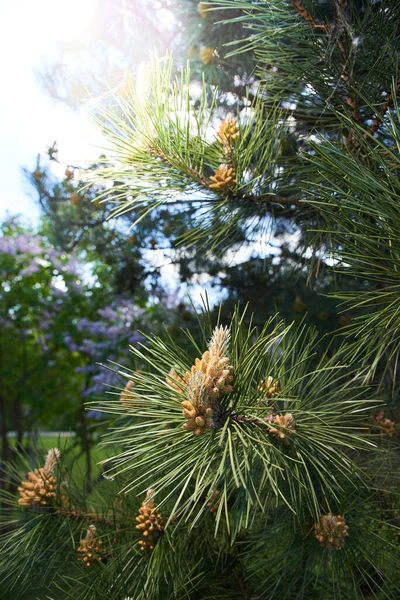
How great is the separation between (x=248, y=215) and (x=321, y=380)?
32 centimetres

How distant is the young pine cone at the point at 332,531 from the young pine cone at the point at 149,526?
25 centimetres

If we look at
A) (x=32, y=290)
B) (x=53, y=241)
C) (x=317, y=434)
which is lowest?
(x=317, y=434)

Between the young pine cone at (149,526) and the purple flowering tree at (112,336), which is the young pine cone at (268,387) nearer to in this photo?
the young pine cone at (149,526)

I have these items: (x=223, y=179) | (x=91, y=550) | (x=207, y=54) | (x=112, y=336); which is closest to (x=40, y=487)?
(x=91, y=550)

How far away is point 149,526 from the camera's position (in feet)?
2.70

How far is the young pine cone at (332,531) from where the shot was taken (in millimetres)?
708

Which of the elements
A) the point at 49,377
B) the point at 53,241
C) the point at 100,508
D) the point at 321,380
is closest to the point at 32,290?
the point at 49,377

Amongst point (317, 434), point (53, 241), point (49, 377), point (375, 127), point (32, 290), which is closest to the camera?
point (317, 434)

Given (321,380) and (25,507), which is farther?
(25,507)

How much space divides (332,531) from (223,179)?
1.72 ft

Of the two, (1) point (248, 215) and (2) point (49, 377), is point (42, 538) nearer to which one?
(1) point (248, 215)

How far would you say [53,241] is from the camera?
8.00 feet

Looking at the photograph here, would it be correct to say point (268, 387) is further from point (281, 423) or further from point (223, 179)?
point (223, 179)

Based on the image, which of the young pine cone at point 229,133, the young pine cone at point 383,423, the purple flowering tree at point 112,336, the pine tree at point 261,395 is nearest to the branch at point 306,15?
the pine tree at point 261,395
